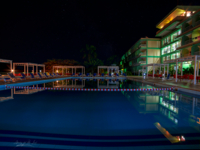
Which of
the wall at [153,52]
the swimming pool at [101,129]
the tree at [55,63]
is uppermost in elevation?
the wall at [153,52]

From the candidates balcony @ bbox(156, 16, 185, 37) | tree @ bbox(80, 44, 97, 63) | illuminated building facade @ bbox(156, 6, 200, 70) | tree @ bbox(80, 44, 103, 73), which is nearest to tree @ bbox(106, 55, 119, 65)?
tree @ bbox(80, 44, 103, 73)

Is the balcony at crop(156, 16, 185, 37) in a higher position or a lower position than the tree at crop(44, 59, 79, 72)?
higher

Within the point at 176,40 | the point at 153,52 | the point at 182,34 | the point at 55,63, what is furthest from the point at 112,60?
the point at 182,34

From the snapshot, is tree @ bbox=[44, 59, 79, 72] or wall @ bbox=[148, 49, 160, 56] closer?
wall @ bbox=[148, 49, 160, 56]

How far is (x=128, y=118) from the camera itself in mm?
4273

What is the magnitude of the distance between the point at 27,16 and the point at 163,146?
34.4m

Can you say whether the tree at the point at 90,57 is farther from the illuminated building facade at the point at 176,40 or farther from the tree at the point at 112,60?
the tree at the point at 112,60

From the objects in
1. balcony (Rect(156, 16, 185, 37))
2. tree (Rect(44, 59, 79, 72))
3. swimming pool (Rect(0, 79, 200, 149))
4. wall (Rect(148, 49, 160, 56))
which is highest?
balcony (Rect(156, 16, 185, 37))

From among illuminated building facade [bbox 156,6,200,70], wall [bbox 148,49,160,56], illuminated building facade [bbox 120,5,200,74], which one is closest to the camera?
illuminated building facade [bbox 156,6,200,70]

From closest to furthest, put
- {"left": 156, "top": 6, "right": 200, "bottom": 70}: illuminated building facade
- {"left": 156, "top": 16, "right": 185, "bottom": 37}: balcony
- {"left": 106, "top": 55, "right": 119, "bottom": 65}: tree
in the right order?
{"left": 156, "top": 6, "right": 200, "bottom": 70}: illuminated building facade
{"left": 156, "top": 16, "right": 185, "bottom": 37}: balcony
{"left": 106, "top": 55, "right": 119, "bottom": 65}: tree

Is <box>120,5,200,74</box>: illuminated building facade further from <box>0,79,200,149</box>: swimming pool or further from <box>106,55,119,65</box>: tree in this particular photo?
<box>106,55,119,65</box>: tree

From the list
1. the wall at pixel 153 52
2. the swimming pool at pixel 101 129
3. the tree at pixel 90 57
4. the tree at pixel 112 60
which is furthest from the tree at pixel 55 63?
the swimming pool at pixel 101 129

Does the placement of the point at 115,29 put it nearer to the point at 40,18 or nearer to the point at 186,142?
the point at 40,18

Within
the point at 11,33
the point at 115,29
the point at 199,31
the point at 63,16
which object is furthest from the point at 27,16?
the point at 199,31
